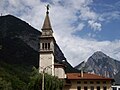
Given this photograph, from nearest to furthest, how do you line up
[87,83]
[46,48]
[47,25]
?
[87,83], [46,48], [47,25]

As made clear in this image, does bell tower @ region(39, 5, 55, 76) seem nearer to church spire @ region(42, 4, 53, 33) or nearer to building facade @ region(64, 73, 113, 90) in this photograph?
church spire @ region(42, 4, 53, 33)

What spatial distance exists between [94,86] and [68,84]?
7.45 m

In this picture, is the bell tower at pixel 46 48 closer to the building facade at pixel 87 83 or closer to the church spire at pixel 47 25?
the church spire at pixel 47 25

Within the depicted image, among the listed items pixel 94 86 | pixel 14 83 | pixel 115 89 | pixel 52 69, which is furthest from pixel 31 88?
pixel 115 89

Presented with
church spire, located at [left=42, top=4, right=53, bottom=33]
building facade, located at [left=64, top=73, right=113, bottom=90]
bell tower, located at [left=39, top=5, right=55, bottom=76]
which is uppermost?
church spire, located at [left=42, top=4, right=53, bottom=33]

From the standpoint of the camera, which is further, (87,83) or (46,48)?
(46,48)

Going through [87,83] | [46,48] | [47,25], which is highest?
[47,25]

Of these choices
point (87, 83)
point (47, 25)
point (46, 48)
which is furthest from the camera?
point (47, 25)

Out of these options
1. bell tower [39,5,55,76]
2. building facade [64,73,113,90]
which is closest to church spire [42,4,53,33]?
bell tower [39,5,55,76]

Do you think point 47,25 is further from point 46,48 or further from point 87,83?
point 87,83

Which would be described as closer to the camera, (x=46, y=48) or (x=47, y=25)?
(x=46, y=48)

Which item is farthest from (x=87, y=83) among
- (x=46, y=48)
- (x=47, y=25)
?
(x=47, y=25)

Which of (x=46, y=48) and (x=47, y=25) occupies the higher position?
(x=47, y=25)

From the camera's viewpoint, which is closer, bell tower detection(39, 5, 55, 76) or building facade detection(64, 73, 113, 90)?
building facade detection(64, 73, 113, 90)
